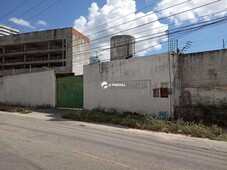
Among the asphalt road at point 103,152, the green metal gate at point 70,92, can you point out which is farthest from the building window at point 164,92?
the green metal gate at point 70,92

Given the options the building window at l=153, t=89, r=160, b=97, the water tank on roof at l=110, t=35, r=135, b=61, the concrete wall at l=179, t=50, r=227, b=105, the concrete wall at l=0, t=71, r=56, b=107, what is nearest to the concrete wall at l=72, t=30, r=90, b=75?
the concrete wall at l=0, t=71, r=56, b=107

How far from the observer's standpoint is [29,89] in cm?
2642

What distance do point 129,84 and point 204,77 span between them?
15.2ft

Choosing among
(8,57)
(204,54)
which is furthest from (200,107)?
(8,57)

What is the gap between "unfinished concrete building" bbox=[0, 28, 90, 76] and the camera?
2970 inches

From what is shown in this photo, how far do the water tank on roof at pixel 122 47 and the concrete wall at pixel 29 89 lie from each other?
5.88m

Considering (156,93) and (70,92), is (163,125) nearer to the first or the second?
(156,93)

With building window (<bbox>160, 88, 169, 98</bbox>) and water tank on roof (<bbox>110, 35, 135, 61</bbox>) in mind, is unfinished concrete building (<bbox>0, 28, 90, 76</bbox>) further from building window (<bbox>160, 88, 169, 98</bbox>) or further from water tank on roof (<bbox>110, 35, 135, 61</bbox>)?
building window (<bbox>160, 88, 169, 98</bbox>)

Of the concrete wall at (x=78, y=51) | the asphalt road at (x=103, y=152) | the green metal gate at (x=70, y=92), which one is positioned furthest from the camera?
the concrete wall at (x=78, y=51)

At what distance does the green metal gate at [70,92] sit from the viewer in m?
21.4

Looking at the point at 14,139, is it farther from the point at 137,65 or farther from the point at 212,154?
the point at 137,65

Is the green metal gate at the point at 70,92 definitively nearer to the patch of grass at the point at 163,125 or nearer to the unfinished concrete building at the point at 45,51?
the patch of grass at the point at 163,125

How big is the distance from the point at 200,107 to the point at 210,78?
1.57 m

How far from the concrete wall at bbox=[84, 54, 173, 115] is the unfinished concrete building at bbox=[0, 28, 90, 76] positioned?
5309 cm
